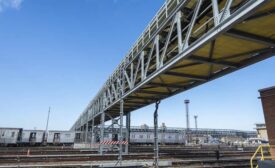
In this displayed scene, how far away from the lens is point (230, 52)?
882cm

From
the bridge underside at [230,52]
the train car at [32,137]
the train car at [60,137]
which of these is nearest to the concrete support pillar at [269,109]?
the bridge underside at [230,52]

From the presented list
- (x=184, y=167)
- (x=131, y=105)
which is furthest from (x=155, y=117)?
(x=131, y=105)

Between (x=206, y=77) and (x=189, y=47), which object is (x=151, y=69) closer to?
(x=206, y=77)

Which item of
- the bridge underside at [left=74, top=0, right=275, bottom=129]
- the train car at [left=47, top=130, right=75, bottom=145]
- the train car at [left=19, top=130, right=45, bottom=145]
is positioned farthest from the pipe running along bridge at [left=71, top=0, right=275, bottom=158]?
the train car at [left=19, top=130, right=45, bottom=145]

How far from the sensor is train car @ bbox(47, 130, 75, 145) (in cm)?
4728

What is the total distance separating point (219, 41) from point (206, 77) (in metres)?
4.28

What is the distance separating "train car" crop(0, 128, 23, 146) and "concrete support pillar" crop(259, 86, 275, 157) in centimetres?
4380

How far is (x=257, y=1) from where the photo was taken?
5223mm

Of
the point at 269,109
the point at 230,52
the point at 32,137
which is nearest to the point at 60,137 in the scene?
the point at 32,137

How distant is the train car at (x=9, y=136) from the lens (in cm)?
4107

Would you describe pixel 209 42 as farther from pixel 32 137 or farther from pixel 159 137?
pixel 159 137

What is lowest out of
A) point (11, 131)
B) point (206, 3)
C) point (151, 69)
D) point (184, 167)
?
point (184, 167)

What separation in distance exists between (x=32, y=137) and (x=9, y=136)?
516cm

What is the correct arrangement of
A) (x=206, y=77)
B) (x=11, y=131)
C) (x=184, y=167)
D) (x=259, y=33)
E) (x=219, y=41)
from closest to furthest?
1. (x=259, y=33)
2. (x=219, y=41)
3. (x=206, y=77)
4. (x=184, y=167)
5. (x=11, y=131)
